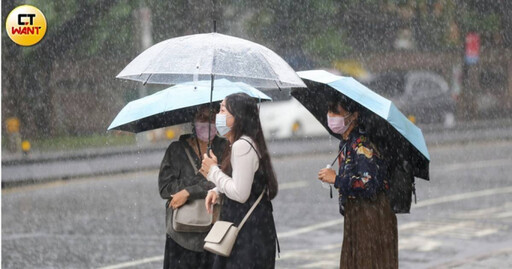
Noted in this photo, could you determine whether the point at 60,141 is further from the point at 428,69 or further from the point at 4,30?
the point at 428,69

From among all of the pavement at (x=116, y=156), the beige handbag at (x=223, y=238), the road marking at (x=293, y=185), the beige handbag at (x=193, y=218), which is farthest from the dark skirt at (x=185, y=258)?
the pavement at (x=116, y=156)

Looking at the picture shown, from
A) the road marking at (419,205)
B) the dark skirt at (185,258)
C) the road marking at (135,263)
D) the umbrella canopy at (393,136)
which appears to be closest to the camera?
the umbrella canopy at (393,136)

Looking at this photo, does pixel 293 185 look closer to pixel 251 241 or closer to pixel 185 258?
pixel 185 258

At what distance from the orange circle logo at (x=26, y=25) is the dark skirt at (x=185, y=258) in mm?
17530

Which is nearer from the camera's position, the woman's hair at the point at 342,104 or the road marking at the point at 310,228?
the woman's hair at the point at 342,104

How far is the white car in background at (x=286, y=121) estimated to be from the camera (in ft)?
98.2

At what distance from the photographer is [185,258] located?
7.09 metres

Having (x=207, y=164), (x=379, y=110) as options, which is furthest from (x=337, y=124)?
(x=207, y=164)

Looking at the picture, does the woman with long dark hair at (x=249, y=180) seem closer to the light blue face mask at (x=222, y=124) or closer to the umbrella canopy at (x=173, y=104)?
the light blue face mask at (x=222, y=124)

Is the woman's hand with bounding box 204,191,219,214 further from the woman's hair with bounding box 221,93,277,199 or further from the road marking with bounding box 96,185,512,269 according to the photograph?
the road marking with bounding box 96,185,512,269

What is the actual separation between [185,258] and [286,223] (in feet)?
22.6

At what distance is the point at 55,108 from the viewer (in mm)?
31469

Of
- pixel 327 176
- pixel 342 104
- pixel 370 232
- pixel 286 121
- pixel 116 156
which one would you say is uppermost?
pixel 342 104

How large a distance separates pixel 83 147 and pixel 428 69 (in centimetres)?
1661
